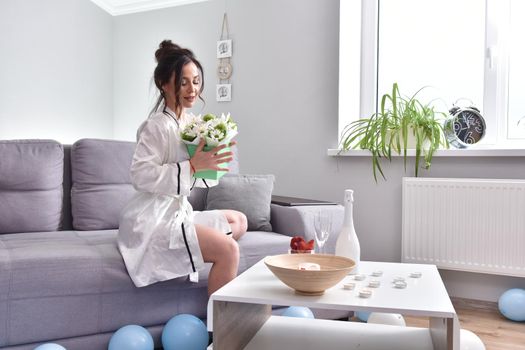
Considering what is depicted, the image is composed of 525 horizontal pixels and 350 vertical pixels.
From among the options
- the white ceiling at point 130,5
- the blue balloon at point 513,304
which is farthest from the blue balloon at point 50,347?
the white ceiling at point 130,5

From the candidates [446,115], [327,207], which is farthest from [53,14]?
[446,115]

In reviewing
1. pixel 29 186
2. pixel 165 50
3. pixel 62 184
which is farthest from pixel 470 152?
pixel 29 186

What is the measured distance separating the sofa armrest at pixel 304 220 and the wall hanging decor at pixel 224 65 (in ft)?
4.40

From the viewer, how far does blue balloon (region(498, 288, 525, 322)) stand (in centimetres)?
264

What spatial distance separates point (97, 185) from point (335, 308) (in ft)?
5.56

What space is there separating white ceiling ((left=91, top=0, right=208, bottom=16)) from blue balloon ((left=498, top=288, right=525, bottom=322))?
309cm

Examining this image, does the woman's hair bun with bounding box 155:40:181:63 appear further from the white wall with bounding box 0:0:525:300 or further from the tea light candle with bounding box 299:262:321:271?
the white wall with bounding box 0:0:525:300

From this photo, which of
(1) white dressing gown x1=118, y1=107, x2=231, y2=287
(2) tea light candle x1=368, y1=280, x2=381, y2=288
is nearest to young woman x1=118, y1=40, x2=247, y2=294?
(1) white dressing gown x1=118, y1=107, x2=231, y2=287

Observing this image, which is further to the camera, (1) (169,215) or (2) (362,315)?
(2) (362,315)

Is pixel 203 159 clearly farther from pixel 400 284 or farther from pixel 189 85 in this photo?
pixel 400 284

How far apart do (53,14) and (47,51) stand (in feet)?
0.97

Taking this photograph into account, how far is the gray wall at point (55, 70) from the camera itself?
3594 millimetres

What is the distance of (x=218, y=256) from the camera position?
204 cm

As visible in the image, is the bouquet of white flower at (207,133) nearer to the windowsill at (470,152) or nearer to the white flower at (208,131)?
the white flower at (208,131)
